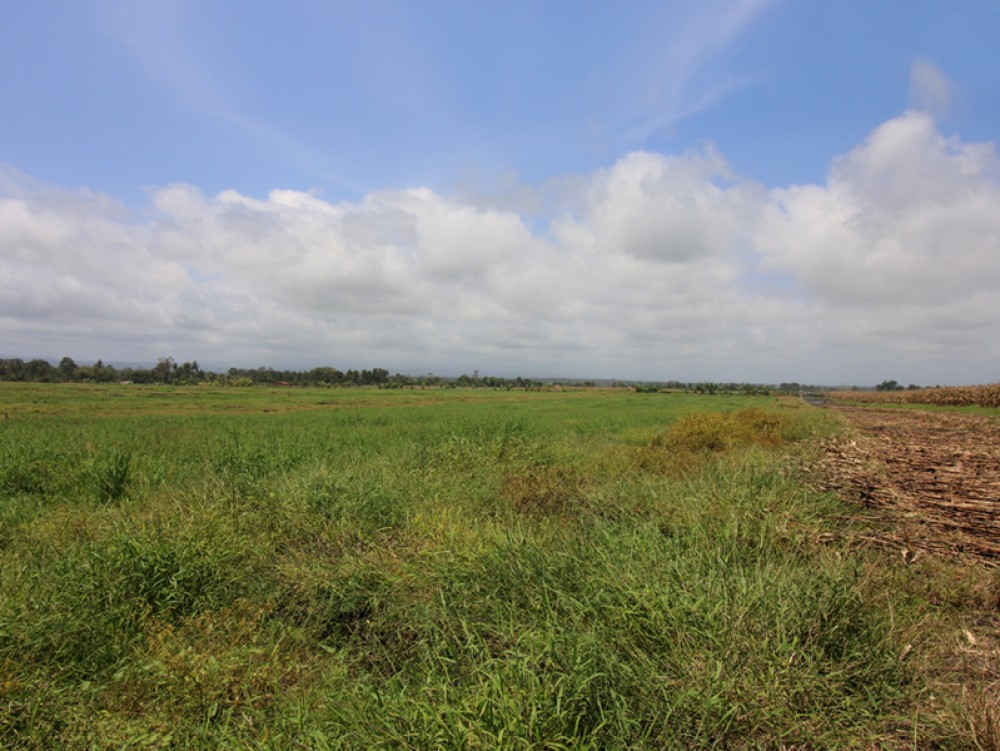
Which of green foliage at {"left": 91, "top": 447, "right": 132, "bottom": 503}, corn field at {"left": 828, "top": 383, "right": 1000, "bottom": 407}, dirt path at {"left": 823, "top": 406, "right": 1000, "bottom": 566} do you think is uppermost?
Result: corn field at {"left": 828, "top": 383, "right": 1000, "bottom": 407}

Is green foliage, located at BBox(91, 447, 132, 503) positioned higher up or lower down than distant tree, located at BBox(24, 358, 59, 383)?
lower down

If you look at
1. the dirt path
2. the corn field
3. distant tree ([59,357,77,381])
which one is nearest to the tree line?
distant tree ([59,357,77,381])

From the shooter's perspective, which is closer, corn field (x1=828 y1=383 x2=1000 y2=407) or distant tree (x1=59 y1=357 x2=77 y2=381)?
corn field (x1=828 y1=383 x2=1000 y2=407)

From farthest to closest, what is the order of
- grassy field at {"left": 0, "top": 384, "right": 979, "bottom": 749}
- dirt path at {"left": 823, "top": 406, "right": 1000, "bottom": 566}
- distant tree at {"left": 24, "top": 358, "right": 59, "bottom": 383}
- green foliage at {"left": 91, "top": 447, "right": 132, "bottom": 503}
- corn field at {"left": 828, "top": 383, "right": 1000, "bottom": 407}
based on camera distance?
distant tree at {"left": 24, "top": 358, "right": 59, "bottom": 383}, corn field at {"left": 828, "top": 383, "right": 1000, "bottom": 407}, green foliage at {"left": 91, "top": 447, "right": 132, "bottom": 503}, dirt path at {"left": 823, "top": 406, "right": 1000, "bottom": 566}, grassy field at {"left": 0, "top": 384, "right": 979, "bottom": 749}

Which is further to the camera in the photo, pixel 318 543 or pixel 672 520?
pixel 318 543

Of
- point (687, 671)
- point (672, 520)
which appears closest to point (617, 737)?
point (687, 671)

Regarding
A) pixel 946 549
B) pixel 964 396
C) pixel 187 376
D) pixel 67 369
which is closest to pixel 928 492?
pixel 946 549

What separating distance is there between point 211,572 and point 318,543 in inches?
39.5

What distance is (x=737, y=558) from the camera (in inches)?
150

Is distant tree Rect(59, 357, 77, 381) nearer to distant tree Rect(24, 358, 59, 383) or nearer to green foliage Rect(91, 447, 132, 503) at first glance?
distant tree Rect(24, 358, 59, 383)

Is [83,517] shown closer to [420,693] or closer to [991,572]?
[420,693]

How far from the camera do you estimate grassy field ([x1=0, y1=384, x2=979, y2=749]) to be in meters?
2.33

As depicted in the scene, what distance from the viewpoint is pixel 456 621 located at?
3.45m

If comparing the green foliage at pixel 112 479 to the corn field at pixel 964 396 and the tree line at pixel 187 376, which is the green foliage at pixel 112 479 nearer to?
the corn field at pixel 964 396
